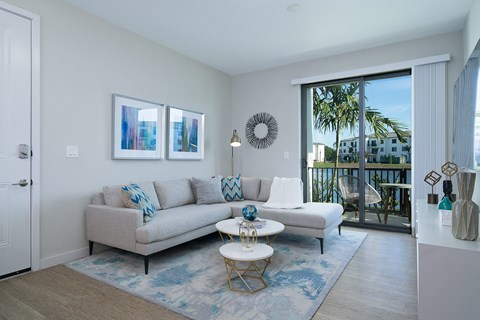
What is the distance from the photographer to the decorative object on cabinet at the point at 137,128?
329 cm

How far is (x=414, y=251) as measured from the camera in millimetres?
3096

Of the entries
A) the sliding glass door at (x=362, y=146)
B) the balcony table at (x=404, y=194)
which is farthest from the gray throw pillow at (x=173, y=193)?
the balcony table at (x=404, y=194)

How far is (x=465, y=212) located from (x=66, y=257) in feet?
11.1

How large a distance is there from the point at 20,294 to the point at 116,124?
6.21 feet

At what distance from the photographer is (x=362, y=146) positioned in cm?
418

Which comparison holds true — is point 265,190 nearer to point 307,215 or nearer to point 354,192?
point 307,215

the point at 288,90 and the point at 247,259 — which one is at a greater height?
the point at 288,90

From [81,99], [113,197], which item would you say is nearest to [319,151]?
[113,197]

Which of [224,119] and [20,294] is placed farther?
[224,119]

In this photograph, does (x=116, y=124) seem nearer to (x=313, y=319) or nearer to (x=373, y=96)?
(x=313, y=319)

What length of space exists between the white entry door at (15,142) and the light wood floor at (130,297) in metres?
0.27

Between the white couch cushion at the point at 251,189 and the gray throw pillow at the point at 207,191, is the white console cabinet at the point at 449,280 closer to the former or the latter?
the gray throw pillow at the point at 207,191

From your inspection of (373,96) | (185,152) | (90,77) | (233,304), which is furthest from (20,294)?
(373,96)

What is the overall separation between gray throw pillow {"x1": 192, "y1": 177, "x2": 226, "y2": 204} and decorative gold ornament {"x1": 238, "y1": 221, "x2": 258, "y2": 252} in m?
1.33
